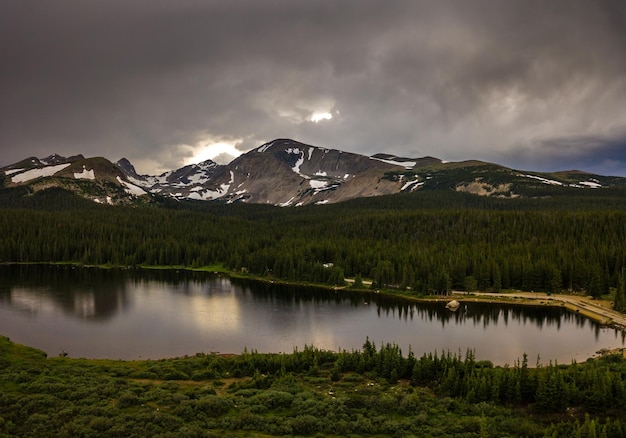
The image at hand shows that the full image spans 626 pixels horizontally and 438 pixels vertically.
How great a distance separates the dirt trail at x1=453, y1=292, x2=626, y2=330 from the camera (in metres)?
80.8

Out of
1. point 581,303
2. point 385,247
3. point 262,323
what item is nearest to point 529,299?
point 581,303

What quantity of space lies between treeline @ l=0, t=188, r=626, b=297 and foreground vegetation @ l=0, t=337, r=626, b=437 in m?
62.6

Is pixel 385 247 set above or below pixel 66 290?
above

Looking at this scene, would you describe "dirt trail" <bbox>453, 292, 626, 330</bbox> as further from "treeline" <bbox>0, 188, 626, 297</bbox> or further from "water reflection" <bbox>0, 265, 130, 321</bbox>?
"water reflection" <bbox>0, 265, 130, 321</bbox>

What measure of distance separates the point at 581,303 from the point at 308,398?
77.3 metres

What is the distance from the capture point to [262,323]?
80.1 meters

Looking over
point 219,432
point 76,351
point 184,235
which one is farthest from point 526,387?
point 184,235

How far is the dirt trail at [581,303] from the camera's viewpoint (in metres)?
80.8

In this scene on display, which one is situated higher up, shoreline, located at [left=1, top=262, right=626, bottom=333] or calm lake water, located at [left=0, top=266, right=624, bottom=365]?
shoreline, located at [left=1, top=262, right=626, bottom=333]

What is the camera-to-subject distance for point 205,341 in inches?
2753

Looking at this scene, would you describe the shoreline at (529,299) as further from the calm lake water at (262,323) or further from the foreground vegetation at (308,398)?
the foreground vegetation at (308,398)

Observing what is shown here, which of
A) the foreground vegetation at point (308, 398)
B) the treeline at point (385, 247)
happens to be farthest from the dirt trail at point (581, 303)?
the foreground vegetation at point (308, 398)

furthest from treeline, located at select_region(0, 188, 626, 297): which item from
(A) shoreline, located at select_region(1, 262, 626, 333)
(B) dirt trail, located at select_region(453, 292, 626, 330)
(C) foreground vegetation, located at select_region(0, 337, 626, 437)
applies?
(C) foreground vegetation, located at select_region(0, 337, 626, 437)

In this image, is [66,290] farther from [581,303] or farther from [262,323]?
[581,303]
